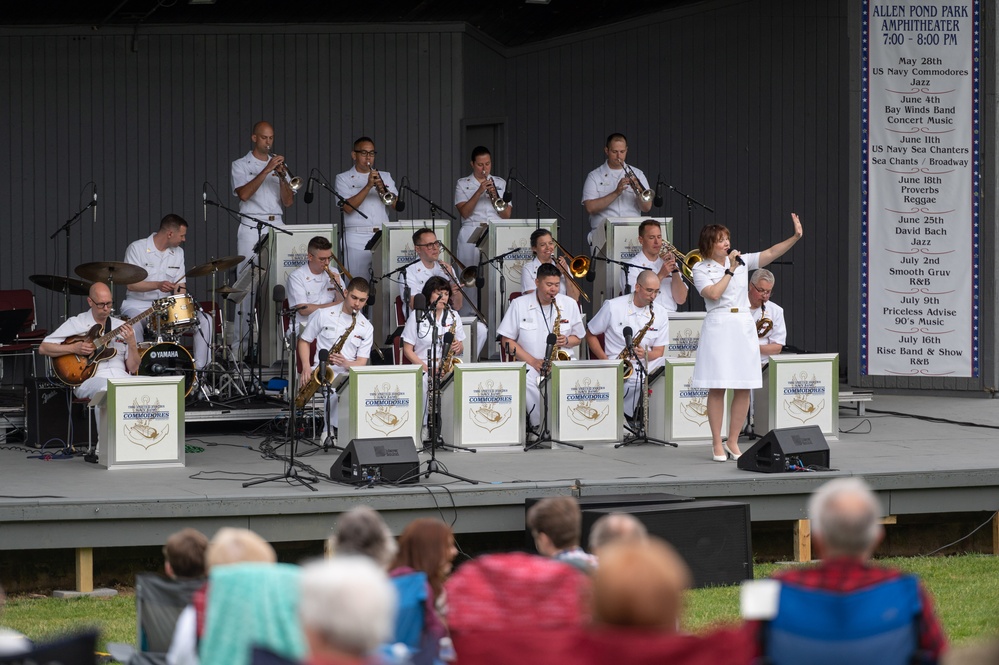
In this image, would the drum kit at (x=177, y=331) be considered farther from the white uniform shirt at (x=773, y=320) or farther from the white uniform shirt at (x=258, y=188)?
the white uniform shirt at (x=773, y=320)

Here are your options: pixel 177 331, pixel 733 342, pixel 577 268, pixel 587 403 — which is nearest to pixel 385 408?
pixel 587 403

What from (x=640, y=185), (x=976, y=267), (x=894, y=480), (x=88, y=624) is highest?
(x=640, y=185)

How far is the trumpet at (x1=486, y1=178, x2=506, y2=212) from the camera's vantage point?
11.6m

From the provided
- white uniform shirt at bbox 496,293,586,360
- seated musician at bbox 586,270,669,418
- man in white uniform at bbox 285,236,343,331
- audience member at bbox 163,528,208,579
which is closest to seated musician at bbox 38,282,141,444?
man in white uniform at bbox 285,236,343,331

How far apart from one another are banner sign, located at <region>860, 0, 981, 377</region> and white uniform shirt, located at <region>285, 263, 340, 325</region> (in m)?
4.59

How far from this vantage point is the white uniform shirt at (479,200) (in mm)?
11789

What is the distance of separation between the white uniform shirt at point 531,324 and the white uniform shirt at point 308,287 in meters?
1.52

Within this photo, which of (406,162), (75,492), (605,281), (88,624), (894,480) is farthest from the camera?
(406,162)

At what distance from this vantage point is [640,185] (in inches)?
455

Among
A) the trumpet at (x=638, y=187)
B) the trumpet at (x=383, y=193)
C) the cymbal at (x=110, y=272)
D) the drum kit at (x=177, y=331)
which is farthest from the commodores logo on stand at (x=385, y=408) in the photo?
the trumpet at (x=638, y=187)

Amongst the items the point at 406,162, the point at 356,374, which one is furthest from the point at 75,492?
the point at 406,162

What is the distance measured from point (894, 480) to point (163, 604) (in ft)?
16.4

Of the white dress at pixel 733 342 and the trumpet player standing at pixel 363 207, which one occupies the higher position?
the trumpet player standing at pixel 363 207

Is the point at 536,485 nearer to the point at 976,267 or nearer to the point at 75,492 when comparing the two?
the point at 75,492
